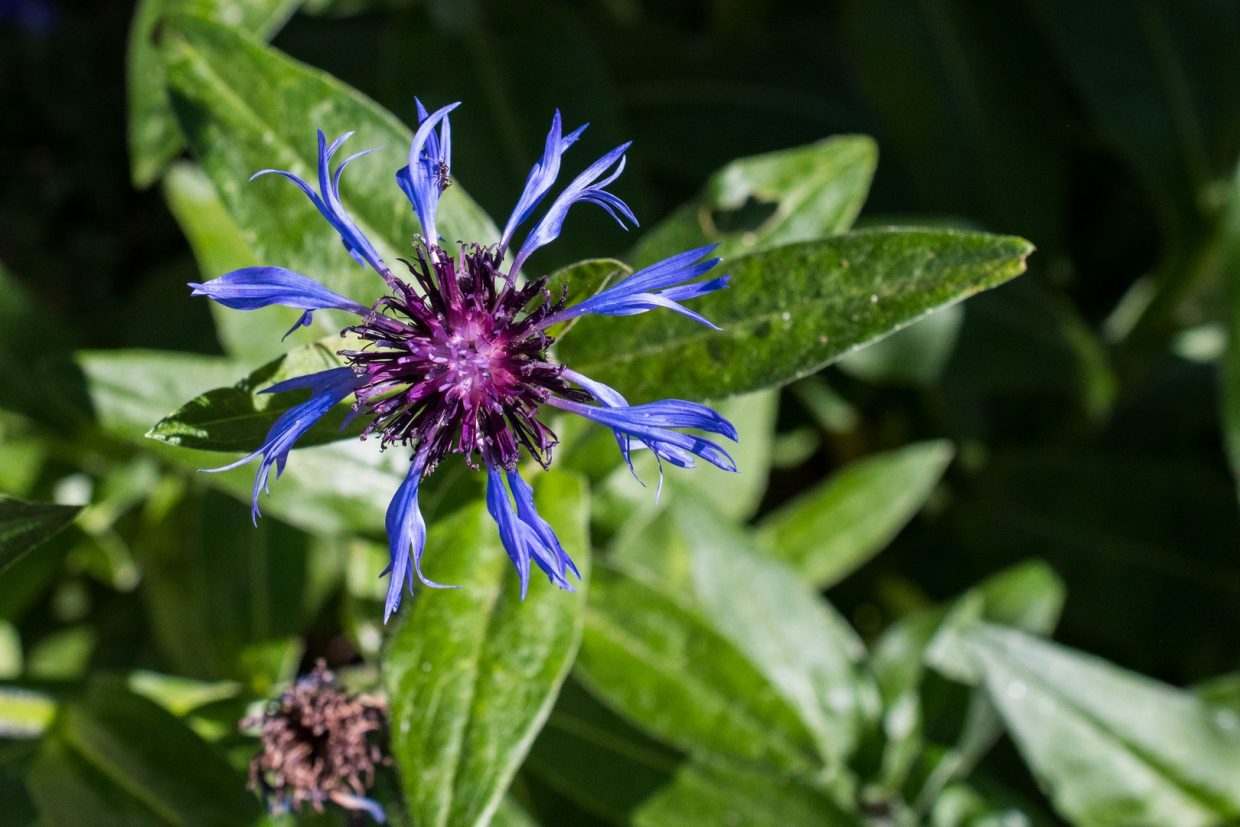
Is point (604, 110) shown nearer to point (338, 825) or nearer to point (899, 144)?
point (899, 144)

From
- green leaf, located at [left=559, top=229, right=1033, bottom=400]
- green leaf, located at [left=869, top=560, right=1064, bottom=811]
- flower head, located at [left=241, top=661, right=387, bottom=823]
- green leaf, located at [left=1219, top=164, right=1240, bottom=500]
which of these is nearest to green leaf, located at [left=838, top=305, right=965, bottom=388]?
green leaf, located at [left=869, top=560, right=1064, bottom=811]

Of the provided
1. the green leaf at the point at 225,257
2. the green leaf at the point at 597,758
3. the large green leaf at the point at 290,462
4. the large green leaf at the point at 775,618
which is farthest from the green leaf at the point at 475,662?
the green leaf at the point at 225,257

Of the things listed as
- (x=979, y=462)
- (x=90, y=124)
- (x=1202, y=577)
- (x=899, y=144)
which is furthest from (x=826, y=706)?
(x=90, y=124)

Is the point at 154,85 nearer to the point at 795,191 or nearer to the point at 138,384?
the point at 138,384

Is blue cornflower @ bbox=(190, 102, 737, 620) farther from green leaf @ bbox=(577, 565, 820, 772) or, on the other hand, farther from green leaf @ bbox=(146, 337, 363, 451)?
green leaf @ bbox=(577, 565, 820, 772)

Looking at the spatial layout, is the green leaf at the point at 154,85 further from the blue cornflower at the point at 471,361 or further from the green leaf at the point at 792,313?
the green leaf at the point at 792,313

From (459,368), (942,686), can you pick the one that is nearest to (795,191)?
(459,368)
